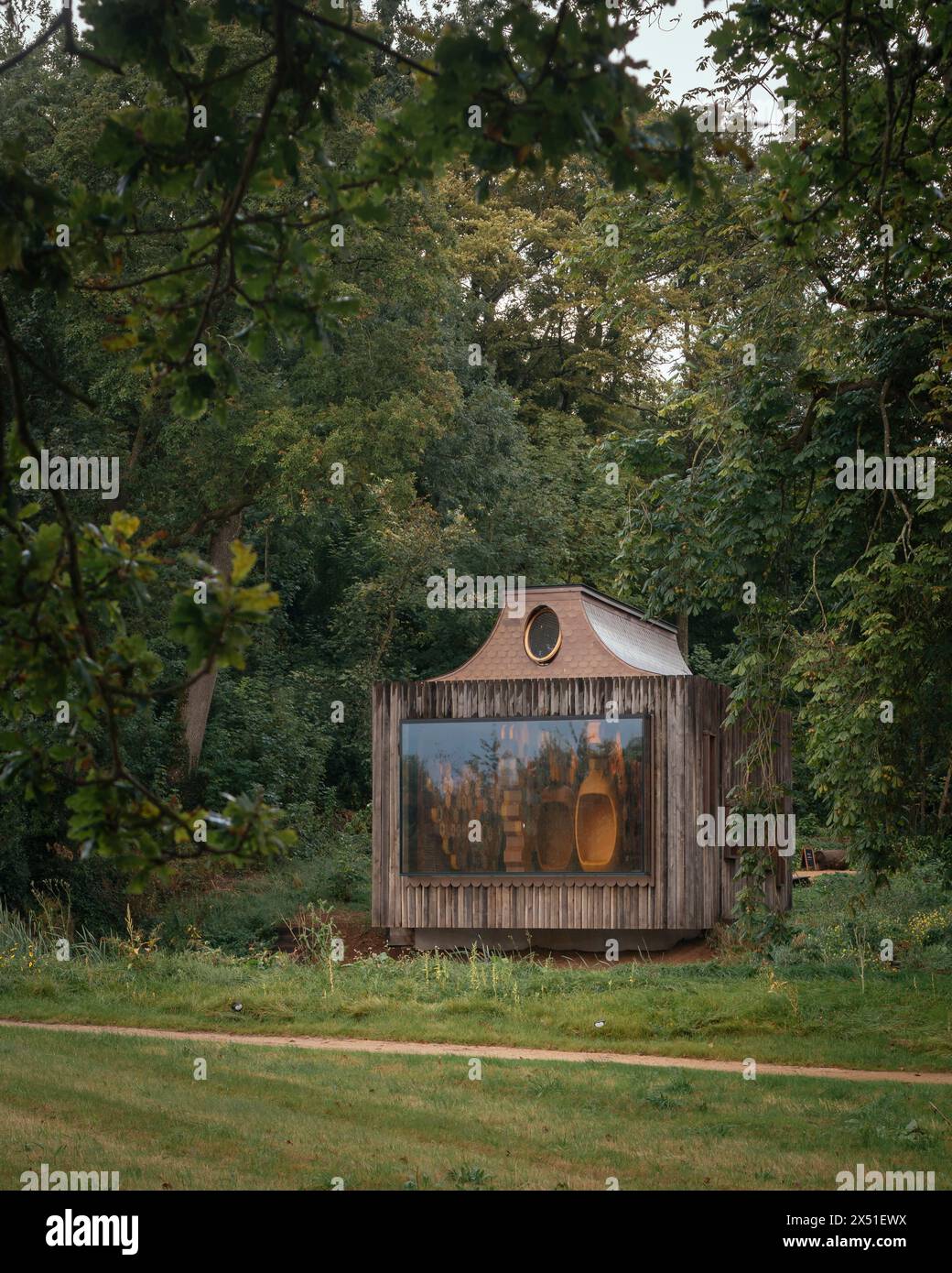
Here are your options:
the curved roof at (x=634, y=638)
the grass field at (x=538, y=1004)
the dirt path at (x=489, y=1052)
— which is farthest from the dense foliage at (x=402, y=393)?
the curved roof at (x=634, y=638)

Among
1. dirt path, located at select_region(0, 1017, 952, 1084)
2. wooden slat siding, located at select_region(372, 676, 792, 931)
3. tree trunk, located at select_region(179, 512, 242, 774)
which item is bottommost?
dirt path, located at select_region(0, 1017, 952, 1084)

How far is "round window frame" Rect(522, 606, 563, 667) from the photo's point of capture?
66.6 feet

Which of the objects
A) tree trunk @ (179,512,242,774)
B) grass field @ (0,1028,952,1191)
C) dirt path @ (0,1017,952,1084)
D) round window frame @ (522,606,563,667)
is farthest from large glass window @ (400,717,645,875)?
tree trunk @ (179,512,242,774)

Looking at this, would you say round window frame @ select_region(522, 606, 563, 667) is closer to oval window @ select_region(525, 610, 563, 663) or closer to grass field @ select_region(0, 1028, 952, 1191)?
oval window @ select_region(525, 610, 563, 663)

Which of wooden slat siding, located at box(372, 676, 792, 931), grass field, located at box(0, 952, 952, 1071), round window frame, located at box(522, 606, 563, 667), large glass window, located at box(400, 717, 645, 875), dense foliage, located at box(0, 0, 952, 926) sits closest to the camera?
dense foliage, located at box(0, 0, 952, 926)

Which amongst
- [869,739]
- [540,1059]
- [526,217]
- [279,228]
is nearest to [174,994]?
[540,1059]

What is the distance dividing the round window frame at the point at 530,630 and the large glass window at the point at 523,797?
953 mm

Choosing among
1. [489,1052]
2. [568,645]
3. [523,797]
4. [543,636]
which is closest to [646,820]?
[523,797]

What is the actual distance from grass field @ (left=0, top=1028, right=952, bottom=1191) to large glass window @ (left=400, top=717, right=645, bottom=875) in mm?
7905

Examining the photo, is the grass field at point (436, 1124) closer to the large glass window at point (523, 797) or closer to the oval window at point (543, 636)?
the large glass window at point (523, 797)

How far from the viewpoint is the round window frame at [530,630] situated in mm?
20297

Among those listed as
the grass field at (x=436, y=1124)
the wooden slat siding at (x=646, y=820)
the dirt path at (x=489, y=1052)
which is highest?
the wooden slat siding at (x=646, y=820)

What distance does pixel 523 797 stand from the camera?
1988 cm
